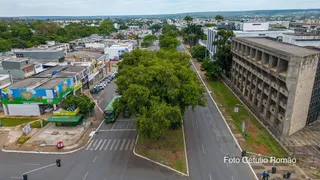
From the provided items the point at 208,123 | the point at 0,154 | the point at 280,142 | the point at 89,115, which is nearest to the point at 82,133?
the point at 89,115

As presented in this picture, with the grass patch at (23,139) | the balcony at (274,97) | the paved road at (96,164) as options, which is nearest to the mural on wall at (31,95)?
the grass patch at (23,139)

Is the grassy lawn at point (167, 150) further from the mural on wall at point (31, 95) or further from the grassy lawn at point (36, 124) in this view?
the mural on wall at point (31, 95)

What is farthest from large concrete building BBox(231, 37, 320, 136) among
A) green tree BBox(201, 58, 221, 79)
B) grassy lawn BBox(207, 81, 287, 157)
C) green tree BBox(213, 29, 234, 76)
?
green tree BBox(201, 58, 221, 79)

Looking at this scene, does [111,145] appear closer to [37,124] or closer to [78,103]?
[78,103]

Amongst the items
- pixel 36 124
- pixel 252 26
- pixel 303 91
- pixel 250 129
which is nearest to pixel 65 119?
pixel 36 124

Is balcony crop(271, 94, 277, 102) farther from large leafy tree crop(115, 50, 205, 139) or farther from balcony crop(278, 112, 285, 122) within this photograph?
large leafy tree crop(115, 50, 205, 139)

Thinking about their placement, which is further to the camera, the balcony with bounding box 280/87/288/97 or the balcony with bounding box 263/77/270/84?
the balcony with bounding box 263/77/270/84

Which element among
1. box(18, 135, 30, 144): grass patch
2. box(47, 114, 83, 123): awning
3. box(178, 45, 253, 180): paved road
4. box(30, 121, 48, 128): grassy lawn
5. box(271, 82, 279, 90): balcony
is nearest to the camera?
box(178, 45, 253, 180): paved road

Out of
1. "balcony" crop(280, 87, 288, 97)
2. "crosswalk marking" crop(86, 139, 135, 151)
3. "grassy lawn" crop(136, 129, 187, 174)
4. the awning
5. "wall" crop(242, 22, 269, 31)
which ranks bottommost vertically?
"crosswalk marking" crop(86, 139, 135, 151)
